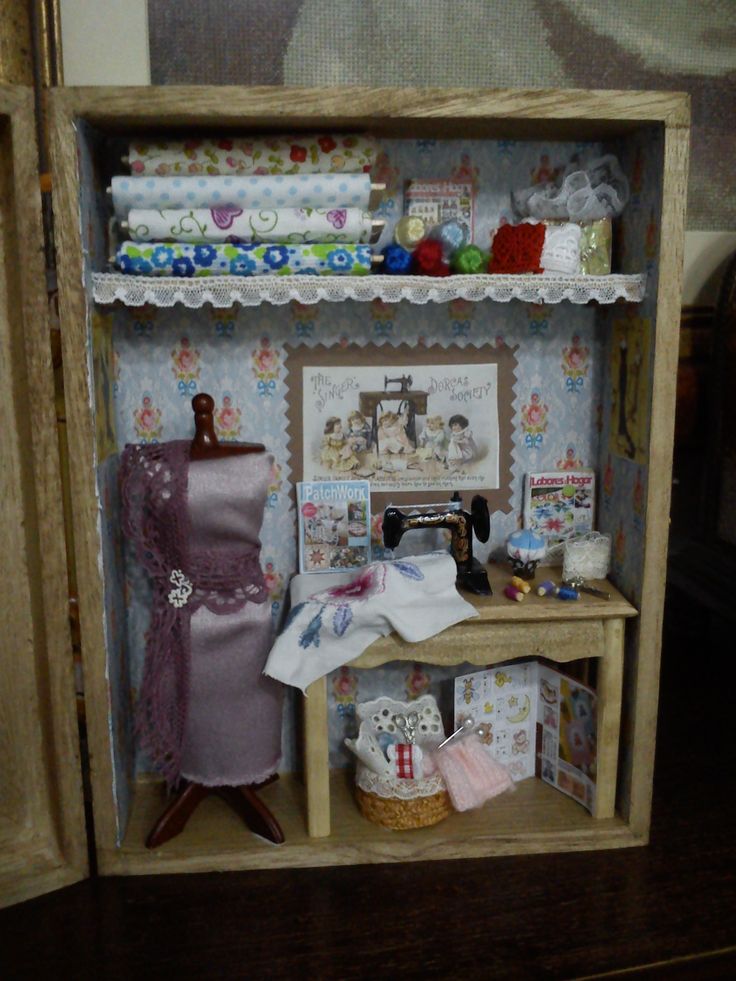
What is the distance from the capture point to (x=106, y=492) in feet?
5.71

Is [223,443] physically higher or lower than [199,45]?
lower

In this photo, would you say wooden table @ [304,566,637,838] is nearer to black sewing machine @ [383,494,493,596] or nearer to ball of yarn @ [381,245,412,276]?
black sewing machine @ [383,494,493,596]

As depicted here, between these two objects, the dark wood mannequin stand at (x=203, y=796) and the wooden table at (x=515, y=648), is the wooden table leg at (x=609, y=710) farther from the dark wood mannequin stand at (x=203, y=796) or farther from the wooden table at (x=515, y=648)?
the dark wood mannequin stand at (x=203, y=796)

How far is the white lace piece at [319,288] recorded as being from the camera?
1589 mm

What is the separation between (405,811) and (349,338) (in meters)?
1.06

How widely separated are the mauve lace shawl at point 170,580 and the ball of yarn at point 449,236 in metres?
0.66

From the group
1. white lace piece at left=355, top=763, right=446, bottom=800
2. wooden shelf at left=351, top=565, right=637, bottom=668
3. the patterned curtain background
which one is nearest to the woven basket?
white lace piece at left=355, top=763, right=446, bottom=800

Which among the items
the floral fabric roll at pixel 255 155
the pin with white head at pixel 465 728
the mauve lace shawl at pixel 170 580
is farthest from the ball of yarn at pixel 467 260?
the pin with white head at pixel 465 728

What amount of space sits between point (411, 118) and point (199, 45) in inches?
27.6

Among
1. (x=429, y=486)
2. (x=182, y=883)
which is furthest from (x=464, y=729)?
(x=182, y=883)

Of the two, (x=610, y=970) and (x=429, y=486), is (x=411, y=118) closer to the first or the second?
(x=429, y=486)

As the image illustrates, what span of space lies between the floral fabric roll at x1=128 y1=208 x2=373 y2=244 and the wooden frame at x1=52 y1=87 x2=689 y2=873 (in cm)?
14

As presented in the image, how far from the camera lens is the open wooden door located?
4.92 ft

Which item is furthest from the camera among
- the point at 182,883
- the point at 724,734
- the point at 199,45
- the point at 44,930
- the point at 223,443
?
the point at 724,734
